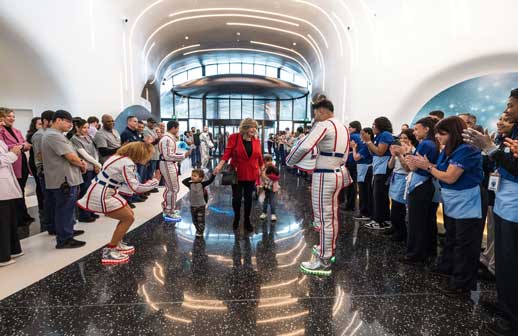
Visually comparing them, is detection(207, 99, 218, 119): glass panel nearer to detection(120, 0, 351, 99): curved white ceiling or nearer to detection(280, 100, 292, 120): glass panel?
detection(280, 100, 292, 120): glass panel

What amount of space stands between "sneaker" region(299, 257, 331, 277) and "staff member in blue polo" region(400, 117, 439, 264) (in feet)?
2.85

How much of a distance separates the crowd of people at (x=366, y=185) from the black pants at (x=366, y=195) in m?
0.02

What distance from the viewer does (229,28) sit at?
12344mm

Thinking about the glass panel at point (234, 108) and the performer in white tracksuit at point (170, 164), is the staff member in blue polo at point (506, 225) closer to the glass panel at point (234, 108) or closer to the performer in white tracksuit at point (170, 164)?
the performer in white tracksuit at point (170, 164)

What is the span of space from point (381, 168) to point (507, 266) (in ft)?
6.79

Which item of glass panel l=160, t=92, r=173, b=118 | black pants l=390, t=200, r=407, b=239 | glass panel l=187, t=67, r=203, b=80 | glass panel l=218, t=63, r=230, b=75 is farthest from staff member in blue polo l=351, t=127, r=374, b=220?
glass panel l=187, t=67, r=203, b=80

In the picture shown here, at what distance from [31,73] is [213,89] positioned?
13.2 m

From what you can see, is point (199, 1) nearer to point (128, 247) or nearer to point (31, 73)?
point (31, 73)

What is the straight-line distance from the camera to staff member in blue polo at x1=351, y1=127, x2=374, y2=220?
4.35 m

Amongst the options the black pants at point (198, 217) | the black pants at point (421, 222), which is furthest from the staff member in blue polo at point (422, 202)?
the black pants at point (198, 217)

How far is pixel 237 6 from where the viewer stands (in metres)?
10.2

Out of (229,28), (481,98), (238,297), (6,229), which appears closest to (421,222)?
(238,297)

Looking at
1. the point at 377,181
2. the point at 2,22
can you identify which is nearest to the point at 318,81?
the point at 377,181

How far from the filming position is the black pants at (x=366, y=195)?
14.3 ft
